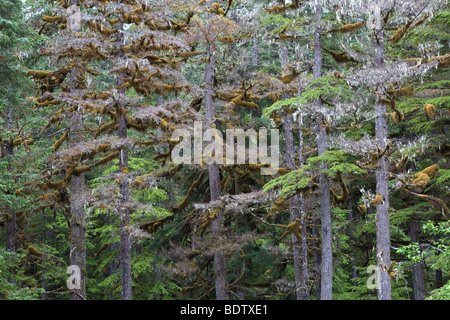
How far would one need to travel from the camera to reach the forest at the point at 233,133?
12766 mm

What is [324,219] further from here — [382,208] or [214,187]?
[214,187]

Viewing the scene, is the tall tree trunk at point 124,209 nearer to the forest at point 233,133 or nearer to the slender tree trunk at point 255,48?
the forest at point 233,133

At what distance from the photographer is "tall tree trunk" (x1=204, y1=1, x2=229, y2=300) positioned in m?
17.1

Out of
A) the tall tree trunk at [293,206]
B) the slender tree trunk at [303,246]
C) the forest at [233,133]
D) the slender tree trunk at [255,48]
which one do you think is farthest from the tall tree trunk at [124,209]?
the slender tree trunk at [255,48]

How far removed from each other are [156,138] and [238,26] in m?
4.88

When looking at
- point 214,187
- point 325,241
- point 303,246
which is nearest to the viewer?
point 325,241

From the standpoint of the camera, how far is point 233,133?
60.9 ft

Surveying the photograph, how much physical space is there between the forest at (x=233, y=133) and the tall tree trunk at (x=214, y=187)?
2.2 inches

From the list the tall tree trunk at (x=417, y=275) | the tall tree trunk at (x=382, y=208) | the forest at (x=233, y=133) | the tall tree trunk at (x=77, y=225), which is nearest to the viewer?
the tall tree trunk at (x=382, y=208)

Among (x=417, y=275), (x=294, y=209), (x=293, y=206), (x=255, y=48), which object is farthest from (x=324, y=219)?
(x=255, y=48)

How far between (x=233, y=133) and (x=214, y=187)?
2.44 m

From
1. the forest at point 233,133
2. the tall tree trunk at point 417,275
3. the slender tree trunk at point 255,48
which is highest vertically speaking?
the slender tree trunk at point 255,48

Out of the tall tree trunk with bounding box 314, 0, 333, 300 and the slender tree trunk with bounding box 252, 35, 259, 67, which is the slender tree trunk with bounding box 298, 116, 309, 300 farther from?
the slender tree trunk with bounding box 252, 35, 259, 67
